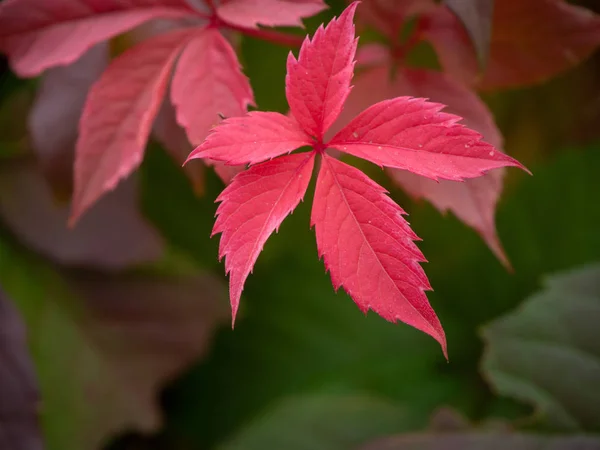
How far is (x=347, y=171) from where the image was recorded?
0.93 feet

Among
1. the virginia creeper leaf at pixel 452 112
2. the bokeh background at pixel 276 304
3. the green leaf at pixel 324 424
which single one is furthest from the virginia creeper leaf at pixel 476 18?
the green leaf at pixel 324 424

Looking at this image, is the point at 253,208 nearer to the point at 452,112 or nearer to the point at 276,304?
the point at 452,112

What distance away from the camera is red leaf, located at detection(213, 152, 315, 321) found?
0.27 metres

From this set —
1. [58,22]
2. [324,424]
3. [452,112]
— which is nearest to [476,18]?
[452,112]

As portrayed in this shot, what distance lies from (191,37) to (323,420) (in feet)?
1.58

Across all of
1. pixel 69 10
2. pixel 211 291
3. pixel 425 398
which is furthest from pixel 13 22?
pixel 425 398

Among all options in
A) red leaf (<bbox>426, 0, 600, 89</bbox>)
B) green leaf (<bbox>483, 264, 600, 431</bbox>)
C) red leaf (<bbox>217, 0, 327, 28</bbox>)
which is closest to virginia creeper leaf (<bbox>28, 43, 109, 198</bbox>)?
red leaf (<bbox>217, 0, 327, 28</bbox>)

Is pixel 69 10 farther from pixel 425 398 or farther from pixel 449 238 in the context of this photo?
pixel 425 398

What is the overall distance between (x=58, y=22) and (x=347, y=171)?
0.25 metres

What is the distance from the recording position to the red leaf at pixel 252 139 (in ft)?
0.89

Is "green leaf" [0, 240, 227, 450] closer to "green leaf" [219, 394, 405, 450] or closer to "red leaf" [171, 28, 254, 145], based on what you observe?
"green leaf" [219, 394, 405, 450]

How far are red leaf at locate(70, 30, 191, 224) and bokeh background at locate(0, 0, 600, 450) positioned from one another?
32cm

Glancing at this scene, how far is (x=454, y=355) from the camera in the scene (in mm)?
765

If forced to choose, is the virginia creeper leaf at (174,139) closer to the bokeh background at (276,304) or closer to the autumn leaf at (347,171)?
the autumn leaf at (347,171)
